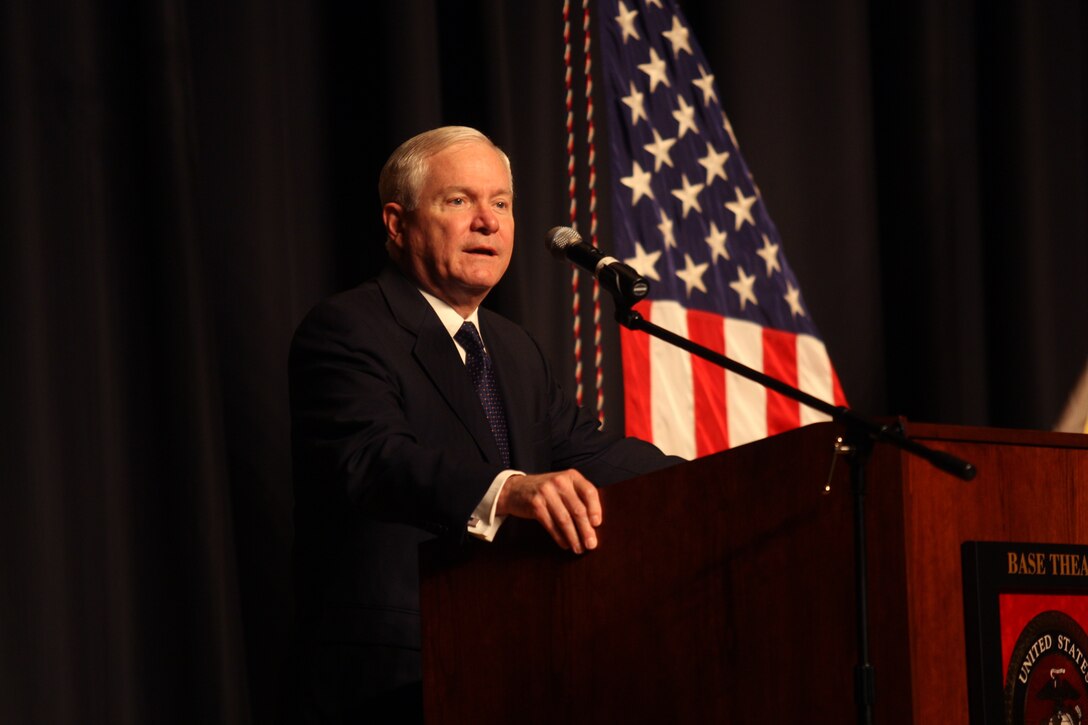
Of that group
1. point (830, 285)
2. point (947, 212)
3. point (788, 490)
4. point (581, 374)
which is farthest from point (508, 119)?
point (788, 490)

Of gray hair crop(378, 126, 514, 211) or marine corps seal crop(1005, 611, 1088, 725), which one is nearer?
marine corps seal crop(1005, 611, 1088, 725)

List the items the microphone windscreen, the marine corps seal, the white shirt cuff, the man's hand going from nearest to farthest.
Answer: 1. the marine corps seal
2. the man's hand
3. the white shirt cuff
4. the microphone windscreen

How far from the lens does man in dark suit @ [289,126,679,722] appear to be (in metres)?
1.87

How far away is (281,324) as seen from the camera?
9.84 feet

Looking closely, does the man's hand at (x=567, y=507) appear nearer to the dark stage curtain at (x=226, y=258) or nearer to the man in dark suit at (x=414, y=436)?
the man in dark suit at (x=414, y=436)

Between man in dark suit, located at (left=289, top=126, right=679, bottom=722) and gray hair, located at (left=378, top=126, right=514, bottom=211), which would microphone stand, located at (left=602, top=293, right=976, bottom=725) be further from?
gray hair, located at (left=378, top=126, right=514, bottom=211)

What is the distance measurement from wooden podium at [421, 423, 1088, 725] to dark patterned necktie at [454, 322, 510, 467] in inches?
24.3

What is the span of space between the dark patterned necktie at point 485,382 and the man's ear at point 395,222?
240 millimetres

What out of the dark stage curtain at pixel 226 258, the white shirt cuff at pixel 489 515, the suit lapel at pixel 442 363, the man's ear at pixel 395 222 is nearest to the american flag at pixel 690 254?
the dark stage curtain at pixel 226 258

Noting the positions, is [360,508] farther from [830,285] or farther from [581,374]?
[830,285]

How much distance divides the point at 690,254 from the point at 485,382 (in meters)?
1.41

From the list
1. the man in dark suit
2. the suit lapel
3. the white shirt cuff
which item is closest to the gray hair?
the man in dark suit

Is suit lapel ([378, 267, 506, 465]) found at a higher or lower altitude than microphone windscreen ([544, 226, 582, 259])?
lower

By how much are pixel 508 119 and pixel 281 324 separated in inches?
30.1
